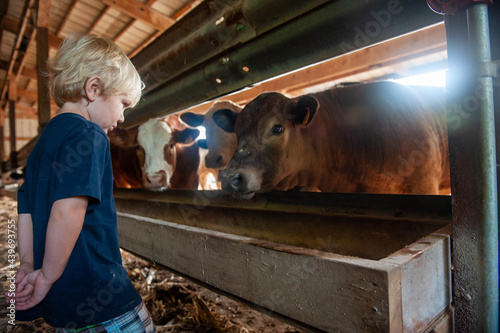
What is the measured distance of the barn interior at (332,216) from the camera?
0.83 m

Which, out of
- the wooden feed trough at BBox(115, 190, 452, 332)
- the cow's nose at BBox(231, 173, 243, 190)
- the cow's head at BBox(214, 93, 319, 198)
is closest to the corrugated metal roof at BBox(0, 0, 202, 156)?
the cow's head at BBox(214, 93, 319, 198)

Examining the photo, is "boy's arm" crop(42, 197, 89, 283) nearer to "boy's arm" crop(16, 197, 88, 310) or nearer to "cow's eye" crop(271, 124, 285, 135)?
"boy's arm" crop(16, 197, 88, 310)

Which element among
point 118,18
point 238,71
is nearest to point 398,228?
point 238,71

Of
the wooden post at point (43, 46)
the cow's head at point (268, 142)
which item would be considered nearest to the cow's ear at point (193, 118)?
the cow's head at point (268, 142)

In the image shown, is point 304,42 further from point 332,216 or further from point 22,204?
point 22,204

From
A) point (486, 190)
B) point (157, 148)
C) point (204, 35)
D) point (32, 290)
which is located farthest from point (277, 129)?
point (157, 148)

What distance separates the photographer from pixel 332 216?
145 centimetres

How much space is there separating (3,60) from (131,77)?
41.1ft

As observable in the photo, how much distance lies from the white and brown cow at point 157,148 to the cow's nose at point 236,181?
2.17 m

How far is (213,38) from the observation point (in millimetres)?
2074

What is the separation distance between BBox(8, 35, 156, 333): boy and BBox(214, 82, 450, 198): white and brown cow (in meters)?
1.06

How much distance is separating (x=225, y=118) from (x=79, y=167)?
1981 millimetres

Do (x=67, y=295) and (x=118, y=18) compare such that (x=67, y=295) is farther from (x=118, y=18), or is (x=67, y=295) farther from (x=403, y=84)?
(x=118, y=18)

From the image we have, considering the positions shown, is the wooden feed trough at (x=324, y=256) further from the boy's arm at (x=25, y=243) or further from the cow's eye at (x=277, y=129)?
the cow's eye at (x=277, y=129)
